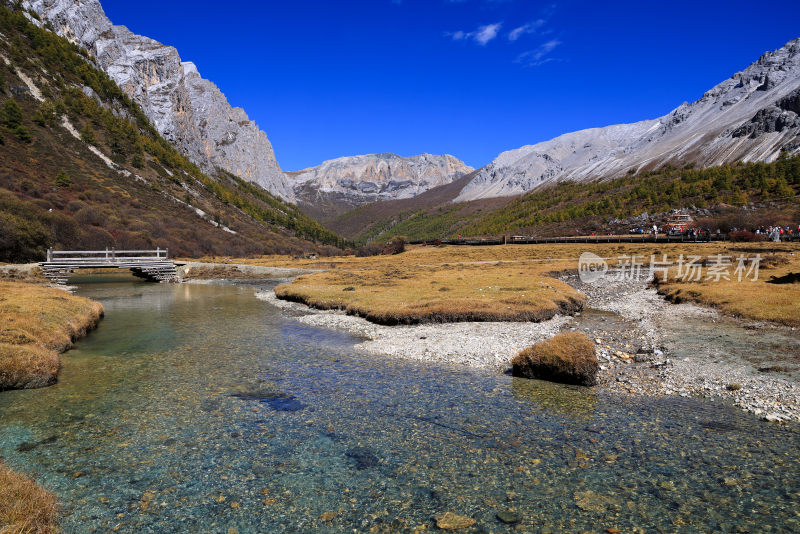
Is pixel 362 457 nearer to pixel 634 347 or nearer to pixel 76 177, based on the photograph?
pixel 634 347

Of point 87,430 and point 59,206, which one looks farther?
point 59,206

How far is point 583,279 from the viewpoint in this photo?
5778 cm

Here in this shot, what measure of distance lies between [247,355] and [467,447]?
1473 centimetres

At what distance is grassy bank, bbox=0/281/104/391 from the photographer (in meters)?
15.8

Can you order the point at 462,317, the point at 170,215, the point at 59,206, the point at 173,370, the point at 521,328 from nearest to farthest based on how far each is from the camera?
the point at 173,370 → the point at 521,328 → the point at 462,317 → the point at 59,206 → the point at 170,215

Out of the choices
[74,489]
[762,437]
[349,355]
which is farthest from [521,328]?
[74,489]

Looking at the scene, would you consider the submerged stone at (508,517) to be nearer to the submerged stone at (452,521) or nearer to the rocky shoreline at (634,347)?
the submerged stone at (452,521)

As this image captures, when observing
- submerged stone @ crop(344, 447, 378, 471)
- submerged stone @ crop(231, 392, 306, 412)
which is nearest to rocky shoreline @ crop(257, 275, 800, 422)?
submerged stone @ crop(231, 392, 306, 412)

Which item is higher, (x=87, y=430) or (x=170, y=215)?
(x=170, y=215)

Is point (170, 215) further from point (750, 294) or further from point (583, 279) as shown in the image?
point (750, 294)

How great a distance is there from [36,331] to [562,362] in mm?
26454

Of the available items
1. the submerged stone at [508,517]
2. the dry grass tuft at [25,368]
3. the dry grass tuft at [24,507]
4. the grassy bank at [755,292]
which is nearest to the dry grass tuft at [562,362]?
the submerged stone at [508,517]

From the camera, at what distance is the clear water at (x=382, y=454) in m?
8.49

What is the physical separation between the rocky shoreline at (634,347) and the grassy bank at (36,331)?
14554 millimetres
